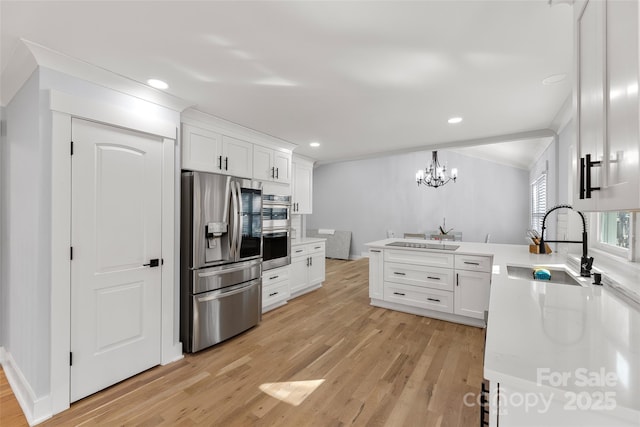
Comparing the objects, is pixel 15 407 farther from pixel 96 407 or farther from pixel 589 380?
pixel 589 380

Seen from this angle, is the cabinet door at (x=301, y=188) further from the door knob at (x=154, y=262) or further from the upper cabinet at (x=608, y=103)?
the upper cabinet at (x=608, y=103)

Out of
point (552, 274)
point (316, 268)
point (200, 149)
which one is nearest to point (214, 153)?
point (200, 149)

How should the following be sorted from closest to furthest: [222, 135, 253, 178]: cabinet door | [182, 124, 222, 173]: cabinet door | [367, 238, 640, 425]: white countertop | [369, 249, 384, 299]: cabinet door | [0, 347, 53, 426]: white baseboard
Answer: [367, 238, 640, 425]: white countertop → [0, 347, 53, 426]: white baseboard → [182, 124, 222, 173]: cabinet door → [222, 135, 253, 178]: cabinet door → [369, 249, 384, 299]: cabinet door

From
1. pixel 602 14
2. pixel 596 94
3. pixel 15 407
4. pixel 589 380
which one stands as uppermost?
pixel 602 14

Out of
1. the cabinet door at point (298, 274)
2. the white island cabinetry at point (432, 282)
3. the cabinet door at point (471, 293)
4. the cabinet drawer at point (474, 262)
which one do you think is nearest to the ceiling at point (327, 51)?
the cabinet drawer at point (474, 262)

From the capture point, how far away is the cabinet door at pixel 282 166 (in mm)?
3896

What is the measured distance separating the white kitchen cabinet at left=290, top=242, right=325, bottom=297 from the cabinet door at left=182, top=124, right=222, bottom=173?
1.79 m

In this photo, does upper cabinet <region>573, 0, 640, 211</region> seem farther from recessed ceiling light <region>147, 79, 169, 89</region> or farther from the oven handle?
the oven handle

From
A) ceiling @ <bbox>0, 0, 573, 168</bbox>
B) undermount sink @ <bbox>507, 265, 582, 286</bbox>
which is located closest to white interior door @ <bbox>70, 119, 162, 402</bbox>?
ceiling @ <bbox>0, 0, 573, 168</bbox>

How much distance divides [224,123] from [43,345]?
236 centimetres

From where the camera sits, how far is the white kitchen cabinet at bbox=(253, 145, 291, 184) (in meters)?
3.57

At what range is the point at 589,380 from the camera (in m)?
0.68

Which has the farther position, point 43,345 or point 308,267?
point 308,267

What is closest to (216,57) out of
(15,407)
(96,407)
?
(96,407)
